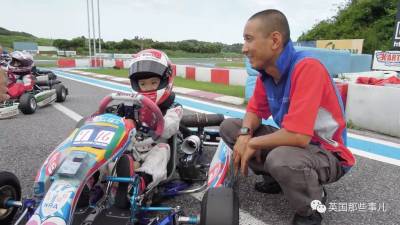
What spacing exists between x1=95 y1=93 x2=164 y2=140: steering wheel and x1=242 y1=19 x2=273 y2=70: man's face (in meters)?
0.67

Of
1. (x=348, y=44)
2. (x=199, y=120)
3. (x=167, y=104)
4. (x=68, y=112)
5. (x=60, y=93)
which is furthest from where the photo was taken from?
(x=348, y=44)

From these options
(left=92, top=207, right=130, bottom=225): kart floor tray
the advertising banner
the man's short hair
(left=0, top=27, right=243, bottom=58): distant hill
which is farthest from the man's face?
(left=0, top=27, right=243, bottom=58): distant hill

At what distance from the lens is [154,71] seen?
2.73 m

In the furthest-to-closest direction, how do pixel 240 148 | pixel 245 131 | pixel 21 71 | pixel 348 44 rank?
pixel 348 44, pixel 21 71, pixel 245 131, pixel 240 148

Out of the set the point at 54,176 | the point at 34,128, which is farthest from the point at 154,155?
the point at 34,128

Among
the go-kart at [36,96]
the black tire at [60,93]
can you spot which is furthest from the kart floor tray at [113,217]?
the black tire at [60,93]

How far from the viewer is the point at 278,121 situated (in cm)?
238

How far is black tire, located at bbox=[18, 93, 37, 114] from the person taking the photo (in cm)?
588

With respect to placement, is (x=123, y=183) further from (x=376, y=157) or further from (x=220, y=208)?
(x=376, y=157)

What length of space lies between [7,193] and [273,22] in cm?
178

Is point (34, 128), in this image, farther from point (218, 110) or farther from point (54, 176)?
point (54, 176)

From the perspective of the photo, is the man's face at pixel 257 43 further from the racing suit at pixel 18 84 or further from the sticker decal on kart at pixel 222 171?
the racing suit at pixel 18 84

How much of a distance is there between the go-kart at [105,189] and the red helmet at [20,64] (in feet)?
16.9

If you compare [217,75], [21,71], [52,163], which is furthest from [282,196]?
[217,75]
